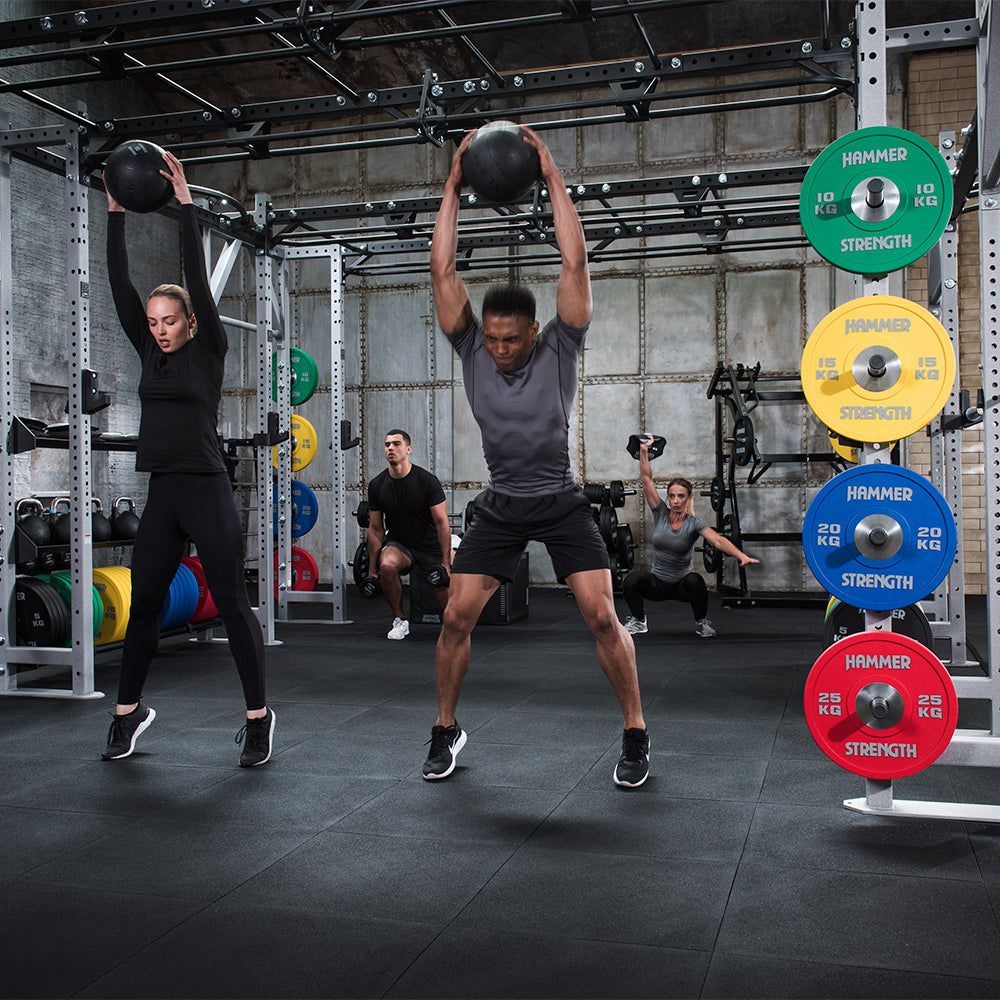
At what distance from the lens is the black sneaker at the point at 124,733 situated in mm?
2887

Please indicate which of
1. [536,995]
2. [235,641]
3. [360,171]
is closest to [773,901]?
[536,995]

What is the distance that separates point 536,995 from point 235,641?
1.57 m

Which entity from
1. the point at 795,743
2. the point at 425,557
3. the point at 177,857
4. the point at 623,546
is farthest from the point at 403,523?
the point at 177,857

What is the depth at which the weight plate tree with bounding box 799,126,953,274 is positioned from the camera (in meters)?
2.18

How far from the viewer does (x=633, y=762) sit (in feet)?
8.52

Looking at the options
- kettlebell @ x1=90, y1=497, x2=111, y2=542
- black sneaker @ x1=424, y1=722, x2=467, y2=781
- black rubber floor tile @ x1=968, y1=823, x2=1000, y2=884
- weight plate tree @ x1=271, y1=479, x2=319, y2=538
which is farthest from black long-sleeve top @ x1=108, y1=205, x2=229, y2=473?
weight plate tree @ x1=271, y1=479, x2=319, y2=538

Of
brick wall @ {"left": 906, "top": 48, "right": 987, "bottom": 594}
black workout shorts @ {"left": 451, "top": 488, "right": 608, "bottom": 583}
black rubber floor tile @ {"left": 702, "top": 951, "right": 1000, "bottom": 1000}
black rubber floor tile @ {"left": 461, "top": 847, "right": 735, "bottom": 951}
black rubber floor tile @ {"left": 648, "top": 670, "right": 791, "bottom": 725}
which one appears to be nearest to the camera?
black rubber floor tile @ {"left": 702, "top": 951, "right": 1000, "bottom": 1000}

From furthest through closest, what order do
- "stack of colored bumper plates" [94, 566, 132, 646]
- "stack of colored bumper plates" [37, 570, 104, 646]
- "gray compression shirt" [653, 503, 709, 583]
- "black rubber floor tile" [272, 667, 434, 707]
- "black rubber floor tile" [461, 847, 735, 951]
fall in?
"gray compression shirt" [653, 503, 709, 583]
"stack of colored bumper plates" [94, 566, 132, 646]
"stack of colored bumper plates" [37, 570, 104, 646]
"black rubber floor tile" [272, 667, 434, 707]
"black rubber floor tile" [461, 847, 735, 951]

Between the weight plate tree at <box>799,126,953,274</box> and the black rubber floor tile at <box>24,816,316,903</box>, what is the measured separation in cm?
180

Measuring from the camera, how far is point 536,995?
1.47 m

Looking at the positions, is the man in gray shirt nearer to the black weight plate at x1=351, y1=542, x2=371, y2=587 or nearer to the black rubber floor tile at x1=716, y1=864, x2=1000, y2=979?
the black rubber floor tile at x1=716, y1=864, x2=1000, y2=979

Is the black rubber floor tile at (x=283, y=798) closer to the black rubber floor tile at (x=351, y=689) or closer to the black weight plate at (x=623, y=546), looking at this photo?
the black rubber floor tile at (x=351, y=689)

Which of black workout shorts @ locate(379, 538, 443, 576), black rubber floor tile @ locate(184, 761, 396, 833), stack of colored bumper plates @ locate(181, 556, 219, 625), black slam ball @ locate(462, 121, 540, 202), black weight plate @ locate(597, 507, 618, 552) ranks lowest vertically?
black rubber floor tile @ locate(184, 761, 396, 833)

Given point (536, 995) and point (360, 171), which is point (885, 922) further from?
point (360, 171)
